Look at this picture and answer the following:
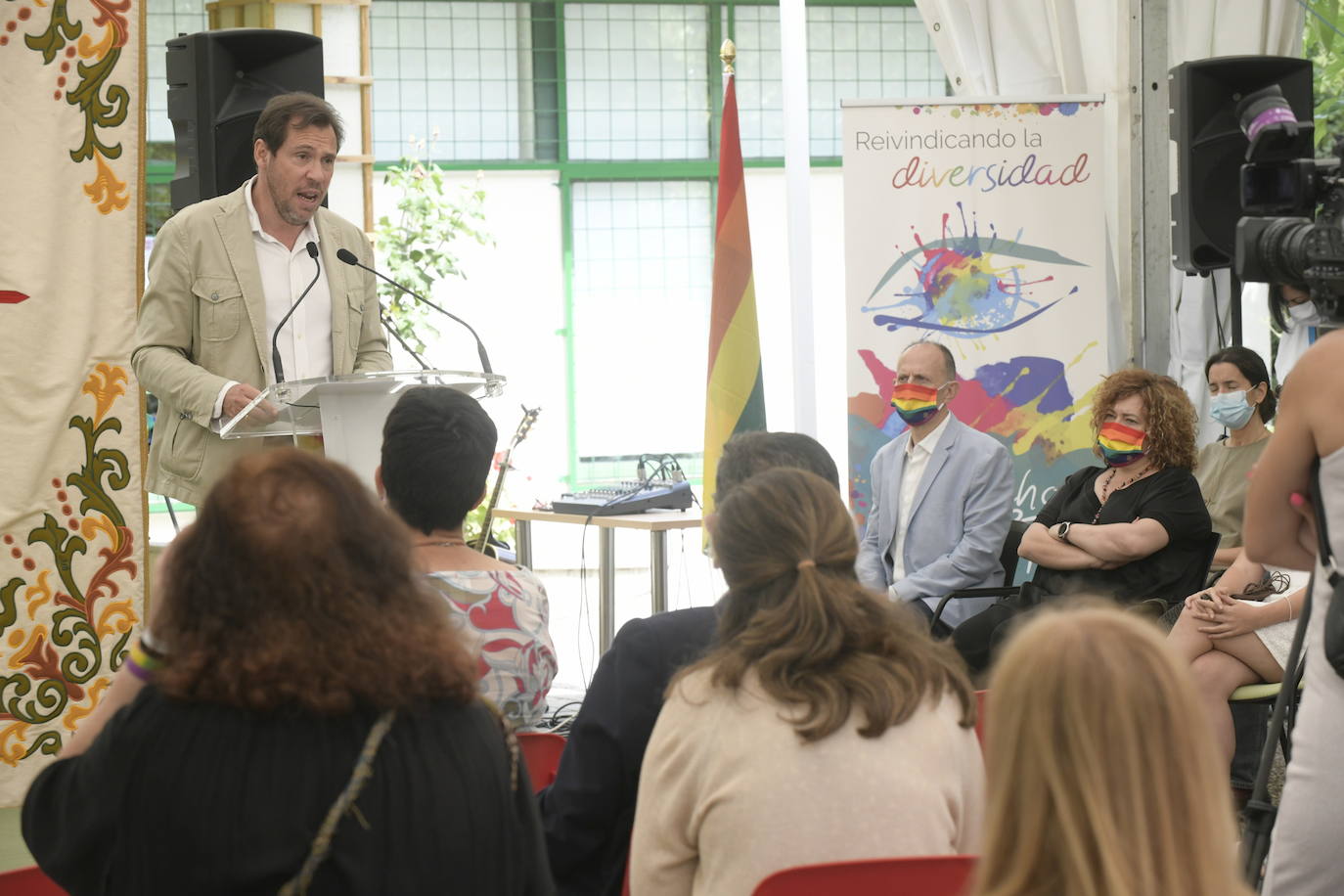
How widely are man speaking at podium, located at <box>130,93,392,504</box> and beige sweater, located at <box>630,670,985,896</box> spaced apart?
6.34 feet

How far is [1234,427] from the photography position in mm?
4492

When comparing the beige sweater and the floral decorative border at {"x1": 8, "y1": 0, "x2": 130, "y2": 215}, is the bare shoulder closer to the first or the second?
the beige sweater

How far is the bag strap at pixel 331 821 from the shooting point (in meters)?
1.39

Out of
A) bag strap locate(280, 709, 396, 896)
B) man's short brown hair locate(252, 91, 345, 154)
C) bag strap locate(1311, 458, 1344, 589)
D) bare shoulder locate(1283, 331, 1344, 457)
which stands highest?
man's short brown hair locate(252, 91, 345, 154)

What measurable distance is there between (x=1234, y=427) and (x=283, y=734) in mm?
3796

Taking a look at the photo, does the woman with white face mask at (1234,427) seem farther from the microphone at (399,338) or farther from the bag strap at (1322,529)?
the microphone at (399,338)

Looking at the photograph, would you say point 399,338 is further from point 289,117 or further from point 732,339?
point 732,339

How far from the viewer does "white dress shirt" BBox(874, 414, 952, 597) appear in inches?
173

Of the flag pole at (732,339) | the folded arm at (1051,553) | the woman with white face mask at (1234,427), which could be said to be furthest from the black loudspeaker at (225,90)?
the woman with white face mask at (1234,427)

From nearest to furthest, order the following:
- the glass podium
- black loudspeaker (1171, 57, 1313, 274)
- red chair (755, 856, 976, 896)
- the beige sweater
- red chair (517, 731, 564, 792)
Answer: red chair (755, 856, 976, 896)
the beige sweater
red chair (517, 731, 564, 792)
the glass podium
black loudspeaker (1171, 57, 1313, 274)

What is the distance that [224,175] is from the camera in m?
4.17

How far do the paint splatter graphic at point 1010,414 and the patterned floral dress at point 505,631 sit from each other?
10.3ft

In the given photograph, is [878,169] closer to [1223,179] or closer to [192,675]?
[1223,179]

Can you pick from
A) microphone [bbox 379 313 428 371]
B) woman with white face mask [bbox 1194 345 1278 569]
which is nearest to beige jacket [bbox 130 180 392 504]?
microphone [bbox 379 313 428 371]
